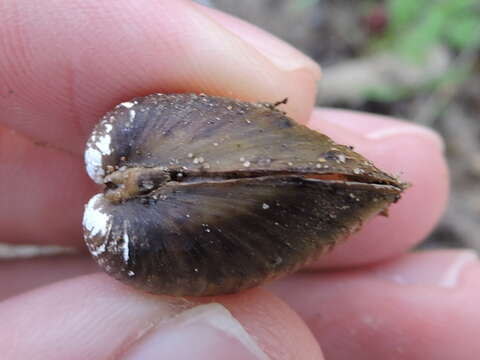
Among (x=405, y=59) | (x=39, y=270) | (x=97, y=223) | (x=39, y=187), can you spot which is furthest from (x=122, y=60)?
(x=405, y=59)

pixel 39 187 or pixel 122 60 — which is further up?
pixel 122 60

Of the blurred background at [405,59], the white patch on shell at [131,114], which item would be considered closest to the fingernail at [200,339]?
the white patch on shell at [131,114]

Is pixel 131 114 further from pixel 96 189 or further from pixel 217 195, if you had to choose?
pixel 96 189

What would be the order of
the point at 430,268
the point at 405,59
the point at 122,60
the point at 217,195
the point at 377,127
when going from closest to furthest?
the point at 217,195 < the point at 122,60 < the point at 430,268 < the point at 377,127 < the point at 405,59

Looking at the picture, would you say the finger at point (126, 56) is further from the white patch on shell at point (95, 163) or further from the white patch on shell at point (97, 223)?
the white patch on shell at point (97, 223)

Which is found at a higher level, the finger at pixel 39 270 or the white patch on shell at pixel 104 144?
the white patch on shell at pixel 104 144

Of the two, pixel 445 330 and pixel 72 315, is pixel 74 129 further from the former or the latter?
pixel 445 330

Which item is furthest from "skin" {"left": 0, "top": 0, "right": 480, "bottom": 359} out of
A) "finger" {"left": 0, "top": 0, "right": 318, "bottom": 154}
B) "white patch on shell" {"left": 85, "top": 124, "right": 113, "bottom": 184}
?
"white patch on shell" {"left": 85, "top": 124, "right": 113, "bottom": 184}

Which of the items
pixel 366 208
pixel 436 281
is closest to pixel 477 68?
pixel 436 281
